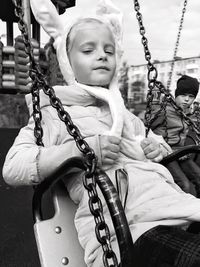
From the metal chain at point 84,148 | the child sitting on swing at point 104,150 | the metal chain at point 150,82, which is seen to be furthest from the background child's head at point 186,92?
the metal chain at point 84,148

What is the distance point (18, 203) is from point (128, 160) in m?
1.52

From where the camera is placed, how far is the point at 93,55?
159 cm

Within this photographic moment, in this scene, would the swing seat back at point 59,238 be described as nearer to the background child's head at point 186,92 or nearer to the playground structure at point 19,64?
the background child's head at point 186,92

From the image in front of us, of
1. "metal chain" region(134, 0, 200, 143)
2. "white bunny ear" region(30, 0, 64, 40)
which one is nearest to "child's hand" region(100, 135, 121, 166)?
"metal chain" region(134, 0, 200, 143)

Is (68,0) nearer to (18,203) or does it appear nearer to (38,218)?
(18,203)

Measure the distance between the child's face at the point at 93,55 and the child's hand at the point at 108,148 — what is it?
0.31m

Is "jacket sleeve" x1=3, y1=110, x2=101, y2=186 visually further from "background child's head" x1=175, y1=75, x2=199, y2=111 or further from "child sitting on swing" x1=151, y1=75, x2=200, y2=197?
"background child's head" x1=175, y1=75, x2=199, y2=111

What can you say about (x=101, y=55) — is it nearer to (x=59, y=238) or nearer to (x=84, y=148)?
(x=84, y=148)

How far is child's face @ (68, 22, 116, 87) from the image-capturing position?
1.59 metres

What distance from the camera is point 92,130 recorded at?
5.05ft

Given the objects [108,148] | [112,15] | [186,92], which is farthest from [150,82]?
[186,92]

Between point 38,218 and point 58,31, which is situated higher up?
point 58,31

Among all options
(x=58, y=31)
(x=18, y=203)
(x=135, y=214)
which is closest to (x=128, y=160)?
(x=135, y=214)

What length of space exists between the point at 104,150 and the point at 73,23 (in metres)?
0.62
